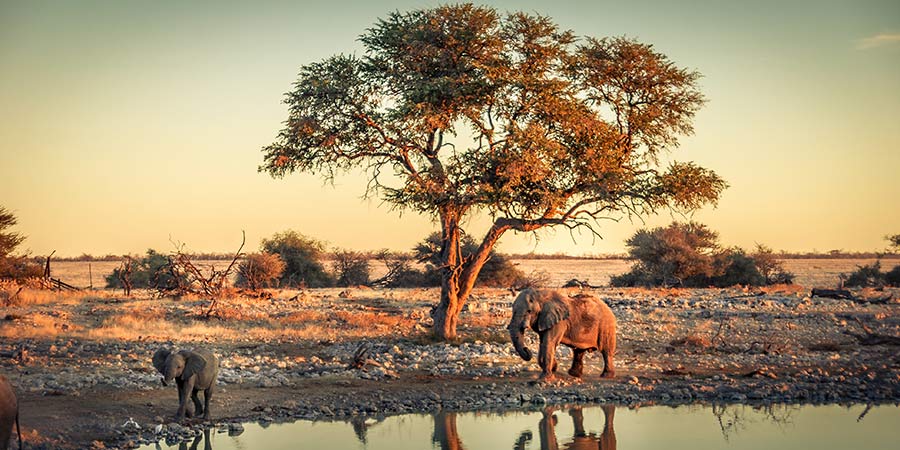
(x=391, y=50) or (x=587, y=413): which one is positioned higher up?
(x=391, y=50)

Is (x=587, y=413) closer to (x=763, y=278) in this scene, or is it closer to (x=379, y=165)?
(x=379, y=165)

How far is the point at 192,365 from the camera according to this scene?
1409cm

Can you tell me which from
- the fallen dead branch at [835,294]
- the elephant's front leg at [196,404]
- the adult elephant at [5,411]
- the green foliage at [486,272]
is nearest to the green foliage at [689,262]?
the green foliage at [486,272]

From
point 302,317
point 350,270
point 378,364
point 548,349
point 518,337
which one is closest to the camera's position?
point 518,337

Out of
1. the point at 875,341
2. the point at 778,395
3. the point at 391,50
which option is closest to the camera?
the point at 778,395

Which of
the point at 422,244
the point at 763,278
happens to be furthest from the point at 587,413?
the point at 763,278

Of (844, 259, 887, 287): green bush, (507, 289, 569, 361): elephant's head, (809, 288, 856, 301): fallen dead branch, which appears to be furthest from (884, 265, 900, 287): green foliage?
(507, 289, 569, 361): elephant's head

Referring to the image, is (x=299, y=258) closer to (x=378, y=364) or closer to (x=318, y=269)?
(x=318, y=269)

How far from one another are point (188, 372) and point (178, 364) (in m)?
0.23

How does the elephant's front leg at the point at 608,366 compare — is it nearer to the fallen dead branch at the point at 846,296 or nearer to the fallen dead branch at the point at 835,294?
the fallen dead branch at the point at 846,296

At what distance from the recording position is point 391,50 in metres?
24.4

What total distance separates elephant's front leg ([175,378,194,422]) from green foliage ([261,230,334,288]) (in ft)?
124

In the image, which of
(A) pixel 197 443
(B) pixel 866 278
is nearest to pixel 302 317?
(A) pixel 197 443

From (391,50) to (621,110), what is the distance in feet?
20.7
